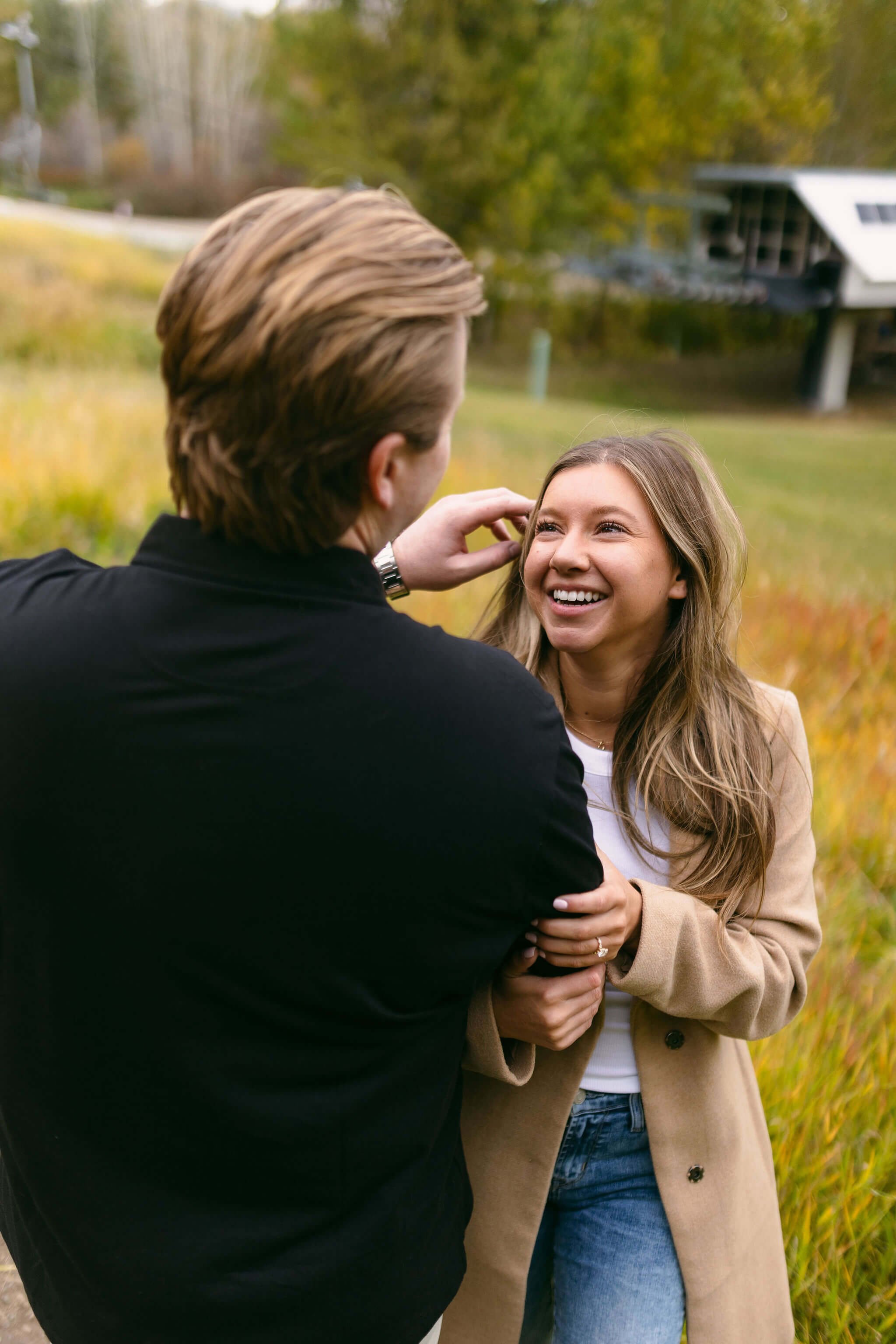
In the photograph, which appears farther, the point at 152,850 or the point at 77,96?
the point at 77,96

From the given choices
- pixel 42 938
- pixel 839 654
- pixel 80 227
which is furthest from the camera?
pixel 80 227

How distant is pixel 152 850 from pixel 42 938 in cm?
18

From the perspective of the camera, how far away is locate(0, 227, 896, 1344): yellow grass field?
8.01ft

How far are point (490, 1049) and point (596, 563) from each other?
79 cm

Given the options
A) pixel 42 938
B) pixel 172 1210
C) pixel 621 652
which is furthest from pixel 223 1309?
pixel 621 652

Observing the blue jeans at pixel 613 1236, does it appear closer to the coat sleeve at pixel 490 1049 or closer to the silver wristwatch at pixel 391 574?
the coat sleeve at pixel 490 1049

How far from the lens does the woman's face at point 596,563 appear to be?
1.74m

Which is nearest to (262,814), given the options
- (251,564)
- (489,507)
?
(251,564)

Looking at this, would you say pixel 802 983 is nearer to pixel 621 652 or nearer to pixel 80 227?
pixel 621 652

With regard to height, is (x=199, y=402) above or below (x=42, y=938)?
above

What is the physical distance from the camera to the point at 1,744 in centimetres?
99

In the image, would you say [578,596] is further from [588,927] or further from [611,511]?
[588,927]

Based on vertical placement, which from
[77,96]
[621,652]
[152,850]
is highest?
[77,96]

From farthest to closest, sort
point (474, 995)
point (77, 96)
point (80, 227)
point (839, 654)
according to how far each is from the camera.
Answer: point (77, 96), point (80, 227), point (839, 654), point (474, 995)
